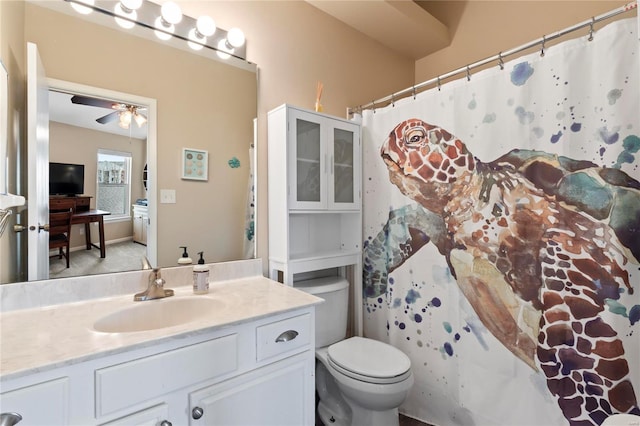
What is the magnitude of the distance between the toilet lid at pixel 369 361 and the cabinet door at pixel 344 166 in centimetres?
79

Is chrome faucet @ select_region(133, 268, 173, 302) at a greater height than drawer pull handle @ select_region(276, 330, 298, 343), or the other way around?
chrome faucet @ select_region(133, 268, 173, 302)

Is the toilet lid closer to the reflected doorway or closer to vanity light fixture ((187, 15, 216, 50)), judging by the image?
the reflected doorway

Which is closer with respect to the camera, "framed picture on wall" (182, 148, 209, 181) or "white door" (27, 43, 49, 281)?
"white door" (27, 43, 49, 281)

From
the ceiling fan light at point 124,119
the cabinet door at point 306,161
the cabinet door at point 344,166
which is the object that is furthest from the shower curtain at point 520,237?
the ceiling fan light at point 124,119

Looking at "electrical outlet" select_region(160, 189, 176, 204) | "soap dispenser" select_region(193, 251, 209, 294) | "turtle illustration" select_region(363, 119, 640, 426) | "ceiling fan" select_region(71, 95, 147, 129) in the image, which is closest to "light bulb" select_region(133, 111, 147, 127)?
"ceiling fan" select_region(71, 95, 147, 129)

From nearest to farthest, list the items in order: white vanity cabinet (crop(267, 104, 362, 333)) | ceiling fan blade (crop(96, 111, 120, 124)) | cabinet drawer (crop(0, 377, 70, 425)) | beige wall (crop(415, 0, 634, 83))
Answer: cabinet drawer (crop(0, 377, 70, 425))
ceiling fan blade (crop(96, 111, 120, 124))
white vanity cabinet (crop(267, 104, 362, 333))
beige wall (crop(415, 0, 634, 83))

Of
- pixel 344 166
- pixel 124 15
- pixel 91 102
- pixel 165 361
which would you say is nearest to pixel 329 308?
pixel 344 166

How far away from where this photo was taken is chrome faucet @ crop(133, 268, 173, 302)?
1.29m

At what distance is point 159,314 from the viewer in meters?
1.29

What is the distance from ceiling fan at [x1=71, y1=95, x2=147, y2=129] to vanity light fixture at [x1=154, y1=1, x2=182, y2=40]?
0.38m

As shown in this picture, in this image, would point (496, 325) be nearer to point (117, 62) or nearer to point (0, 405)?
point (0, 405)

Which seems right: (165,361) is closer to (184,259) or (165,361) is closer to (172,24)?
(184,259)

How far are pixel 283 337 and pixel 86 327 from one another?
2.12 feet

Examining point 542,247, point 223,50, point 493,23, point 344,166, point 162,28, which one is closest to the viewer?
point 542,247
